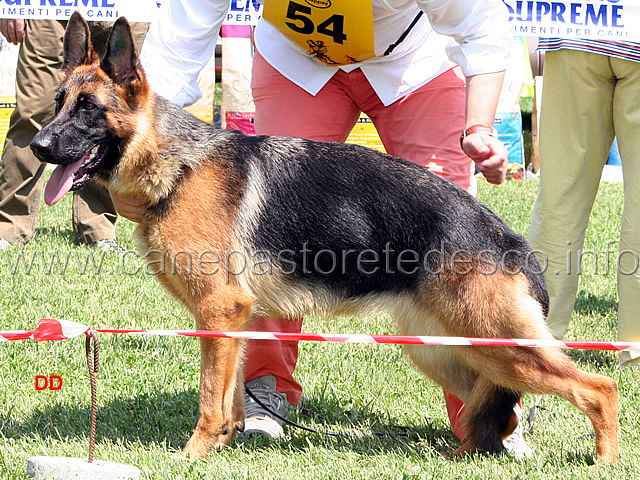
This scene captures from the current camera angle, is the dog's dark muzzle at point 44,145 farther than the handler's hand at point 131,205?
No

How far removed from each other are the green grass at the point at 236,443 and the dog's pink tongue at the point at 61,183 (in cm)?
103

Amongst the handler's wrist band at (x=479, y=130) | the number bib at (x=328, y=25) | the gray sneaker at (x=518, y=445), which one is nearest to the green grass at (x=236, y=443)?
the gray sneaker at (x=518, y=445)

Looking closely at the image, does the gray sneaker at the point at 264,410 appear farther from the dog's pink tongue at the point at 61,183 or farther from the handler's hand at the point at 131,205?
the dog's pink tongue at the point at 61,183

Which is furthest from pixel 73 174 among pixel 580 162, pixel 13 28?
pixel 13 28

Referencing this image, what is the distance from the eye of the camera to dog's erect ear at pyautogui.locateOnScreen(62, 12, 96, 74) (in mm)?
2925

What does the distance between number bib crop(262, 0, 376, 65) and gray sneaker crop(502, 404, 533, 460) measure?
1.67m

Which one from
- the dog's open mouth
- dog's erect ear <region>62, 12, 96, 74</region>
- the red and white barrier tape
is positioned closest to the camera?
the red and white barrier tape

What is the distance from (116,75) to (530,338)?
6.23ft

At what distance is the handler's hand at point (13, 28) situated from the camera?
6.08 meters

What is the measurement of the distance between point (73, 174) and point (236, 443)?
1321 millimetres

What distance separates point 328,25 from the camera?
10.2 feet

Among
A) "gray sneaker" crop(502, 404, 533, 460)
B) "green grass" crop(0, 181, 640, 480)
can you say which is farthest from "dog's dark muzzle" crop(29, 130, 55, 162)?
"gray sneaker" crop(502, 404, 533, 460)

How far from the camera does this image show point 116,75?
9.32 ft

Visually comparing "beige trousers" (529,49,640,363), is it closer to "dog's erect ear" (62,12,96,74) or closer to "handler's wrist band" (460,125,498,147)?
"handler's wrist band" (460,125,498,147)
